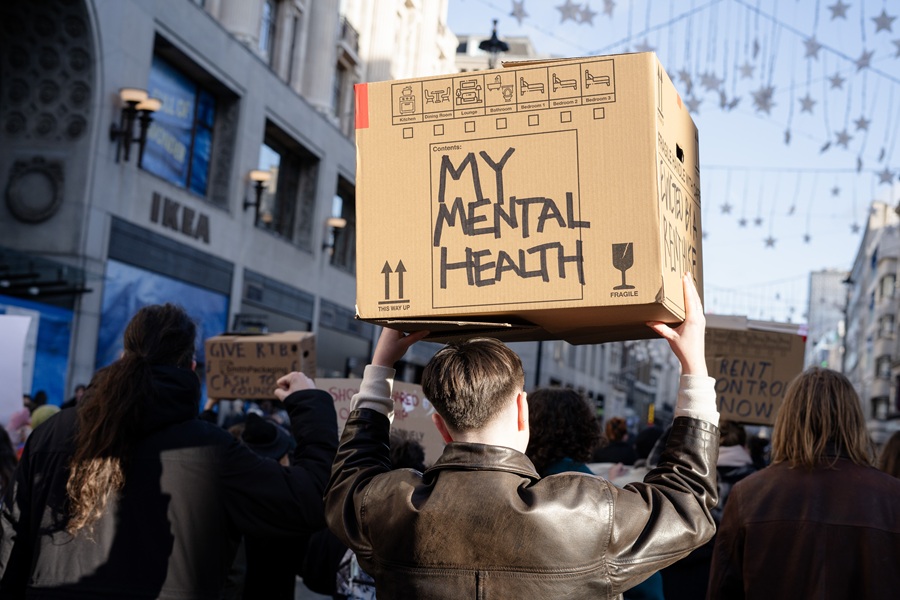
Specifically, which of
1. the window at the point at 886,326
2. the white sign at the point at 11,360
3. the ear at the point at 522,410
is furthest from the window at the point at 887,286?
the ear at the point at 522,410

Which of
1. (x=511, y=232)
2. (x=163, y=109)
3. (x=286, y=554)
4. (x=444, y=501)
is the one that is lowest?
(x=286, y=554)

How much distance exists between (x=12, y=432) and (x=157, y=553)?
4.86 metres

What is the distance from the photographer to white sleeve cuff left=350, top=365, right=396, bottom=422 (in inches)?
105

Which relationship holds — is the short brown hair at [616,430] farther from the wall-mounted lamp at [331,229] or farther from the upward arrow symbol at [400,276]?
the wall-mounted lamp at [331,229]

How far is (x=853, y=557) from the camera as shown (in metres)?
3.56

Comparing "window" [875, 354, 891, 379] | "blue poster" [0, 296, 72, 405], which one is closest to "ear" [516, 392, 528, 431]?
"blue poster" [0, 296, 72, 405]

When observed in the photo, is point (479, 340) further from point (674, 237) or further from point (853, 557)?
point (853, 557)

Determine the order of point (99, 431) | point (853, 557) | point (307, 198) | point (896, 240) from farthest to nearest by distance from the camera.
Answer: point (896, 240) → point (307, 198) → point (853, 557) → point (99, 431)

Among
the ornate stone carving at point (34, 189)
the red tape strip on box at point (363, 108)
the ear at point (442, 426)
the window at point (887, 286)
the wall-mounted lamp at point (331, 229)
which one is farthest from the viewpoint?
the window at point (887, 286)

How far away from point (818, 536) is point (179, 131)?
59.0ft

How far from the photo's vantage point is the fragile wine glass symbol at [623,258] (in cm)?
234

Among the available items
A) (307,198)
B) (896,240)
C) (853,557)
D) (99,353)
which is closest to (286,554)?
(853,557)

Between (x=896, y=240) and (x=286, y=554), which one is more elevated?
(x=896, y=240)

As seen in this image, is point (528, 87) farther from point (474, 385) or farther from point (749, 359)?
point (749, 359)
